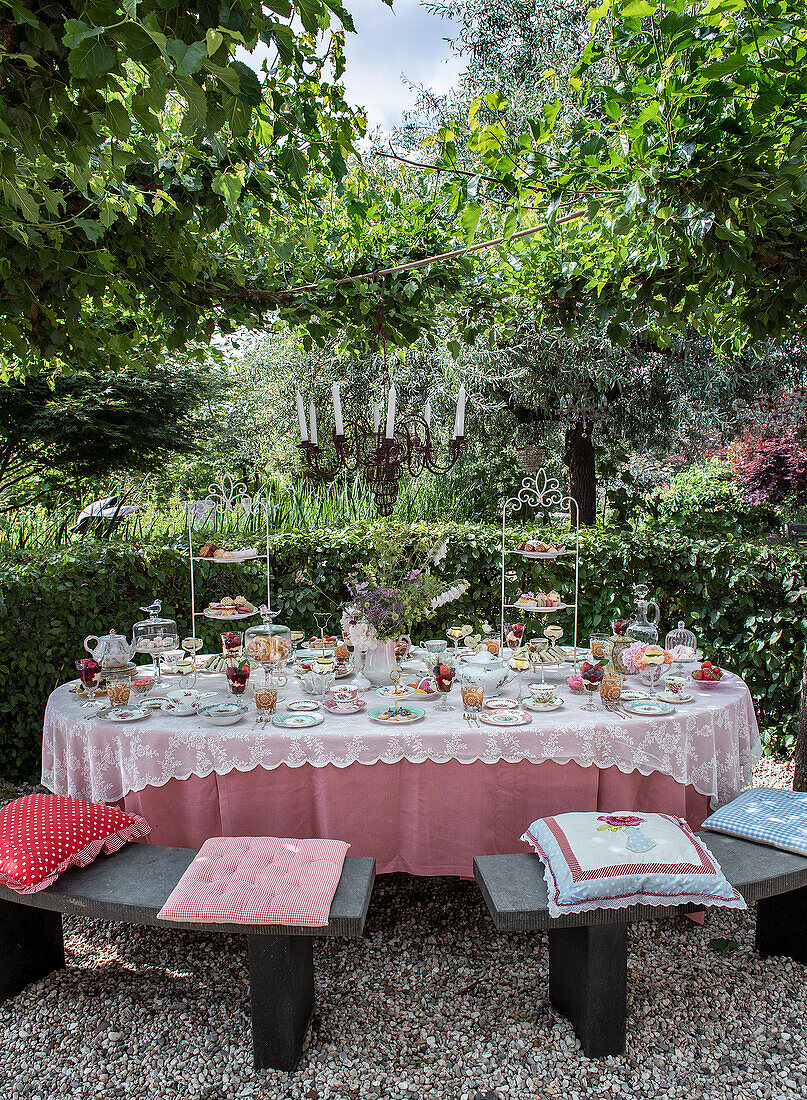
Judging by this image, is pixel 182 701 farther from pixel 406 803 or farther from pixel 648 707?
pixel 648 707

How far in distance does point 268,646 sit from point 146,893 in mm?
1361

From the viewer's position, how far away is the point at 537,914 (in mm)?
2084

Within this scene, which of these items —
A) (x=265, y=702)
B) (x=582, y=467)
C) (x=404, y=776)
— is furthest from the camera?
(x=582, y=467)

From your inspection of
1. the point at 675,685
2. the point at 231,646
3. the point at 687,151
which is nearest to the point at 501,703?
the point at 675,685

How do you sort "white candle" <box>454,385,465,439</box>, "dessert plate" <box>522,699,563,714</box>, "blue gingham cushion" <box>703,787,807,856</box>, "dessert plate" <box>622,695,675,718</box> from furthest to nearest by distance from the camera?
1. "dessert plate" <box>522,699,563,714</box>
2. "dessert plate" <box>622,695,675,718</box>
3. "white candle" <box>454,385,465,439</box>
4. "blue gingham cushion" <box>703,787,807,856</box>

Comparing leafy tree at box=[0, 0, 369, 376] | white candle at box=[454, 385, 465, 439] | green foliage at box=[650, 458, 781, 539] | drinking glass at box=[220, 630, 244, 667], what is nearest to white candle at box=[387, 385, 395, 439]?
white candle at box=[454, 385, 465, 439]

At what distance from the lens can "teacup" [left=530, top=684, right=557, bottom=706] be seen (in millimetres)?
3008

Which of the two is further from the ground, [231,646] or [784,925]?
[231,646]

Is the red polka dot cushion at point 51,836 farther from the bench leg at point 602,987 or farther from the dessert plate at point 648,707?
the dessert plate at point 648,707

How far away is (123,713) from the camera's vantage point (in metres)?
2.98

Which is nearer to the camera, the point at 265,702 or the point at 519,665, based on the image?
the point at 265,702

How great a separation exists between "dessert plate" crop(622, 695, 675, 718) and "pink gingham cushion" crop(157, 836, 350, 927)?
1312 mm

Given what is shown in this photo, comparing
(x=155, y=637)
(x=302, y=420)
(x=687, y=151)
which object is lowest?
(x=155, y=637)
